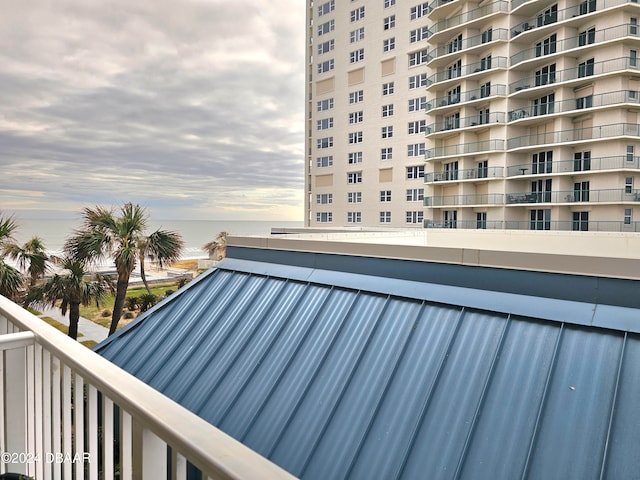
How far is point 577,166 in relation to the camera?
33969 millimetres

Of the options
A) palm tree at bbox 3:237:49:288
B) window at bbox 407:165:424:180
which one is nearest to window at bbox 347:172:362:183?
window at bbox 407:165:424:180

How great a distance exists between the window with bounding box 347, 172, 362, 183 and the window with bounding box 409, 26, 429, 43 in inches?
573

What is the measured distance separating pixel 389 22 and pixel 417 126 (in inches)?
469

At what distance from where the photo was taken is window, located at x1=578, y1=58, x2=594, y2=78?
3322 cm

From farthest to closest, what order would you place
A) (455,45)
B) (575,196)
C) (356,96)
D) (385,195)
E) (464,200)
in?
(356,96) → (385,195) → (455,45) → (464,200) → (575,196)

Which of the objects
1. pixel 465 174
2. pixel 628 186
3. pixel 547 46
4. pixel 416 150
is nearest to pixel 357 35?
pixel 416 150

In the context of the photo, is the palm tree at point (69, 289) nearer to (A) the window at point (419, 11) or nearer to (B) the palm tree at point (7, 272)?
(B) the palm tree at point (7, 272)

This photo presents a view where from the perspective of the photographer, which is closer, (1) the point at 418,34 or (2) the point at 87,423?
(2) the point at 87,423

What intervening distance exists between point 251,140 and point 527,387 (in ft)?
376

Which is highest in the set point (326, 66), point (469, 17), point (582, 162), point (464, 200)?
point (326, 66)

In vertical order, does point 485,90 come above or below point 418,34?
below

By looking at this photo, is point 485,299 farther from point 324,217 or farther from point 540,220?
point 324,217

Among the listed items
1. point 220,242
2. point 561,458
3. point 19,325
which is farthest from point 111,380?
point 220,242

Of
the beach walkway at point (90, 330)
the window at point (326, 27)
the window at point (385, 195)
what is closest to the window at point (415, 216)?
the window at point (385, 195)
